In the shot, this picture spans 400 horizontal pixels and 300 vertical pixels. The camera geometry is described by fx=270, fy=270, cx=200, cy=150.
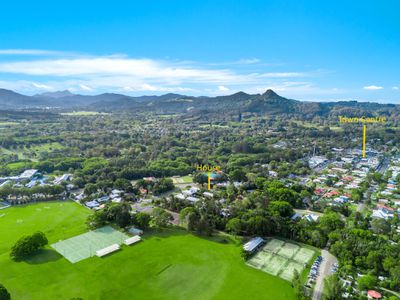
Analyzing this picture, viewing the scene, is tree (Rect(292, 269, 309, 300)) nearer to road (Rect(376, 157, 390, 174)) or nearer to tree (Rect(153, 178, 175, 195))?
tree (Rect(153, 178, 175, 195))

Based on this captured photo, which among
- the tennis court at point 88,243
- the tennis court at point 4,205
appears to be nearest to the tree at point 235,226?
the tennis court at point 88,243

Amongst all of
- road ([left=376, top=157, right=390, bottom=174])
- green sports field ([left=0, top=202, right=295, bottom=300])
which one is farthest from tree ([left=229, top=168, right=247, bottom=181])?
road ([left=376, top=157, right=390, bottom=174])

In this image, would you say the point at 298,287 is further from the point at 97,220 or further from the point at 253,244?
the point at 97,220

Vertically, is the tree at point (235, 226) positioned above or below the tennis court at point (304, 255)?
above

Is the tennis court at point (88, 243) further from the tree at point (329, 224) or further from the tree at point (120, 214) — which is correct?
the tree at point (329, 224)

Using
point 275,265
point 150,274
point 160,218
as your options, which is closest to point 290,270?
point 275,265

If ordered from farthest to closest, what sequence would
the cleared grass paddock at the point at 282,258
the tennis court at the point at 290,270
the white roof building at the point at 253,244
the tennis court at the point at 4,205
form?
the tennis court at the point at 4,205 → the white roof building at the point at 253,244 → the cleared grass paddock at the point at 282,258 → the tennis court at the point at 290,270

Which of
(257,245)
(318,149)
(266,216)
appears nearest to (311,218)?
(266,216)
